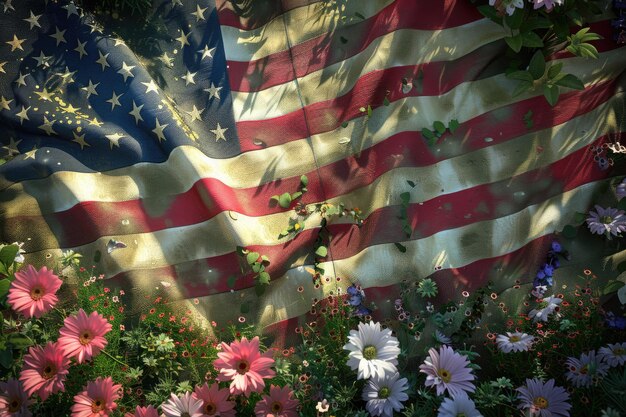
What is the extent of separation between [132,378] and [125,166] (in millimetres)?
947

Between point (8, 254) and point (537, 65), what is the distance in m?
2.36

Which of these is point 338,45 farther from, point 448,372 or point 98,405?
point 98,405

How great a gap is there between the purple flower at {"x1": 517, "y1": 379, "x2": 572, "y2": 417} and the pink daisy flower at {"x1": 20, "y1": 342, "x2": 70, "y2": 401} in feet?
5.23

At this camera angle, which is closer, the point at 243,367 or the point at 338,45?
the point at 243,367

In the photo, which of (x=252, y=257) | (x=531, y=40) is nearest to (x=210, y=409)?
(x=252, y=257)

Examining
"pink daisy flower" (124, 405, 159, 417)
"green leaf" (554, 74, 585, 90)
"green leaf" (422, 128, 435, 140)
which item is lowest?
"pink daisy flower" (124, 405, 159, 417)

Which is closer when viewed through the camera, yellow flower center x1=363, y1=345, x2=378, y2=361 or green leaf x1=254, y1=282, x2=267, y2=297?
yellow flower center x1=363, y1=345, x2=378, y2=361

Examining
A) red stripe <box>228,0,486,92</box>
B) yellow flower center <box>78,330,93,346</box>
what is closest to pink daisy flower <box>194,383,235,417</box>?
yellow flower center <box>78,330,93,346</box>

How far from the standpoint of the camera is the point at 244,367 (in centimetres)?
196

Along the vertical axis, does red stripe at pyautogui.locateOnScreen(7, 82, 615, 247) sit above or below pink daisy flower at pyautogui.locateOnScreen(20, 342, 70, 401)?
above

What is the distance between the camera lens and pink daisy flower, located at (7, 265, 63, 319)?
207 cm

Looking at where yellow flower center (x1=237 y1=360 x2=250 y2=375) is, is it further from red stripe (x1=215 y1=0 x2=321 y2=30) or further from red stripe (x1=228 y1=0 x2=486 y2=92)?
red stripe (x1=215 y1=0 x2=321 y2=30)

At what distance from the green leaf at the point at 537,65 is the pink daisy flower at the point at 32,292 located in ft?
7.00

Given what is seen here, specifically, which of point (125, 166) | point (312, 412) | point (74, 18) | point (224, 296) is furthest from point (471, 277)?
point (74, 18)
